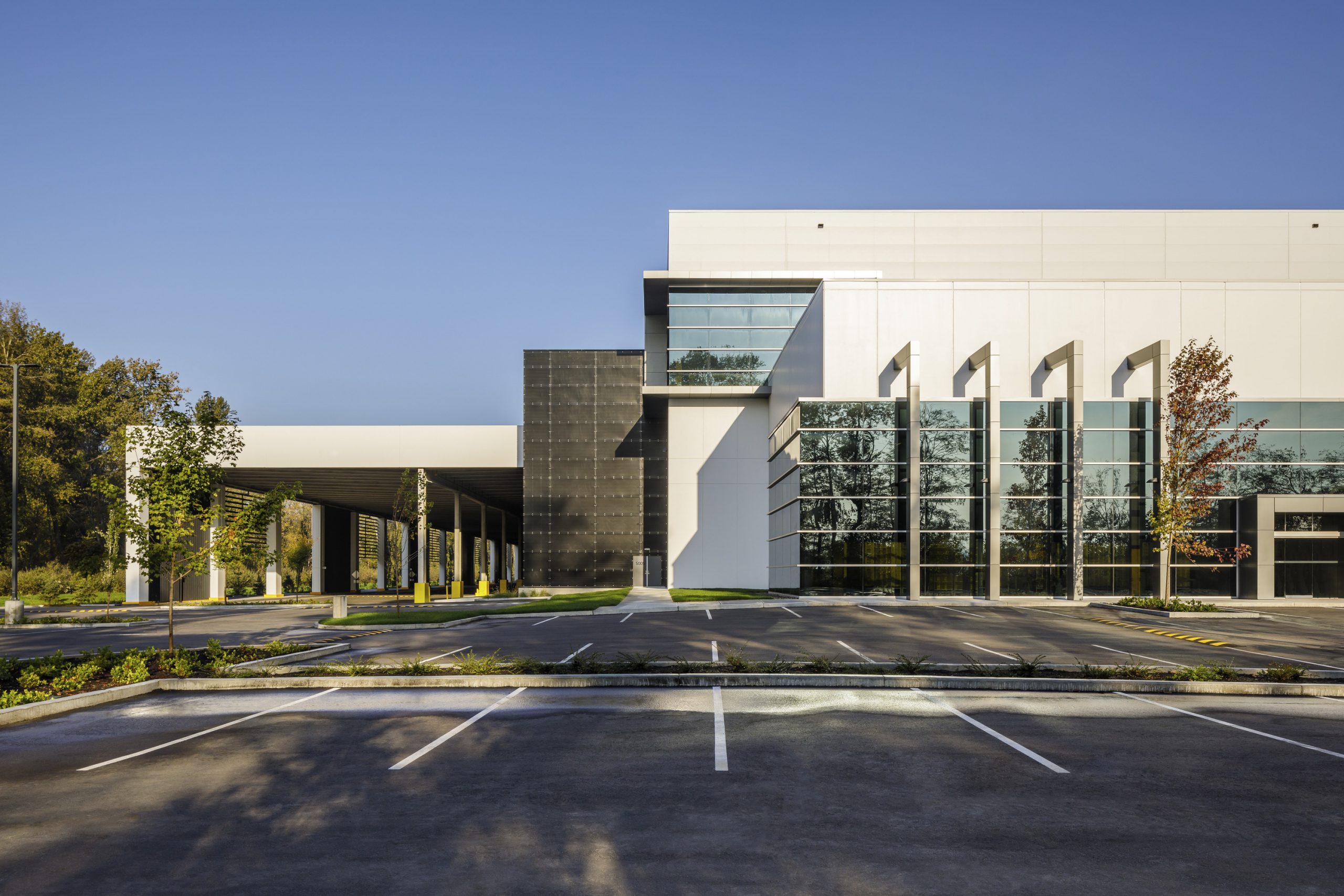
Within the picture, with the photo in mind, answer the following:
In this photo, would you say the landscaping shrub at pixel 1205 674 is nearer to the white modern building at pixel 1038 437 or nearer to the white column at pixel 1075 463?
the white modern building at pixel 1038 437

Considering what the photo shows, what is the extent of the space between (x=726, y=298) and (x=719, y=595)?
62.4 feet

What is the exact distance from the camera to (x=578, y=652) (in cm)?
1819

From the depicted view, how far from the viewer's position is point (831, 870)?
612cm

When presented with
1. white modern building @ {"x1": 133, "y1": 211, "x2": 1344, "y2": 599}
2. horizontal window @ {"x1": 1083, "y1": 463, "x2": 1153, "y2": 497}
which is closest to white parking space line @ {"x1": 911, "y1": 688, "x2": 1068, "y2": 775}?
white modern building @ {"x1": 133, "y1": 211, "x2": 1344, "y2": 599}

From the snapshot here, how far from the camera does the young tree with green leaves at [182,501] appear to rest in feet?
56.3

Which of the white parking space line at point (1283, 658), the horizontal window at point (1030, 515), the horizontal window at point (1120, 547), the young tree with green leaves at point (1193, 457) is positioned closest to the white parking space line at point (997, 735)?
the white parking space line at point (1283, 658)

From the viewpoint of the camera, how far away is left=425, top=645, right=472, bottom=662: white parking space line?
1727 cm

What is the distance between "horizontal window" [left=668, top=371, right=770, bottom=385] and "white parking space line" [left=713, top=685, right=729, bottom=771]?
129ft

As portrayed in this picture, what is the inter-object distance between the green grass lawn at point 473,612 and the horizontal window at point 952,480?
44.4 feet

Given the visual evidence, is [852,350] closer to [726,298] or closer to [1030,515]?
[1030,515]

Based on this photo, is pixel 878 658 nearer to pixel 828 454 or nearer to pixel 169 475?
pixel 169 475

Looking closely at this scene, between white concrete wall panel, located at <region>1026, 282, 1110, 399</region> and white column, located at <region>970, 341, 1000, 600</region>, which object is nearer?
white column, located at <region>970, 341, 1000, 600</region>

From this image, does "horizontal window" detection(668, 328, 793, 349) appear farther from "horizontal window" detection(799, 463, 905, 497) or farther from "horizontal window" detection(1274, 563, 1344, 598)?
"horizontal window" detection(1274, 563, 1344, 598)

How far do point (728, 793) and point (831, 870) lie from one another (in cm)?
195
